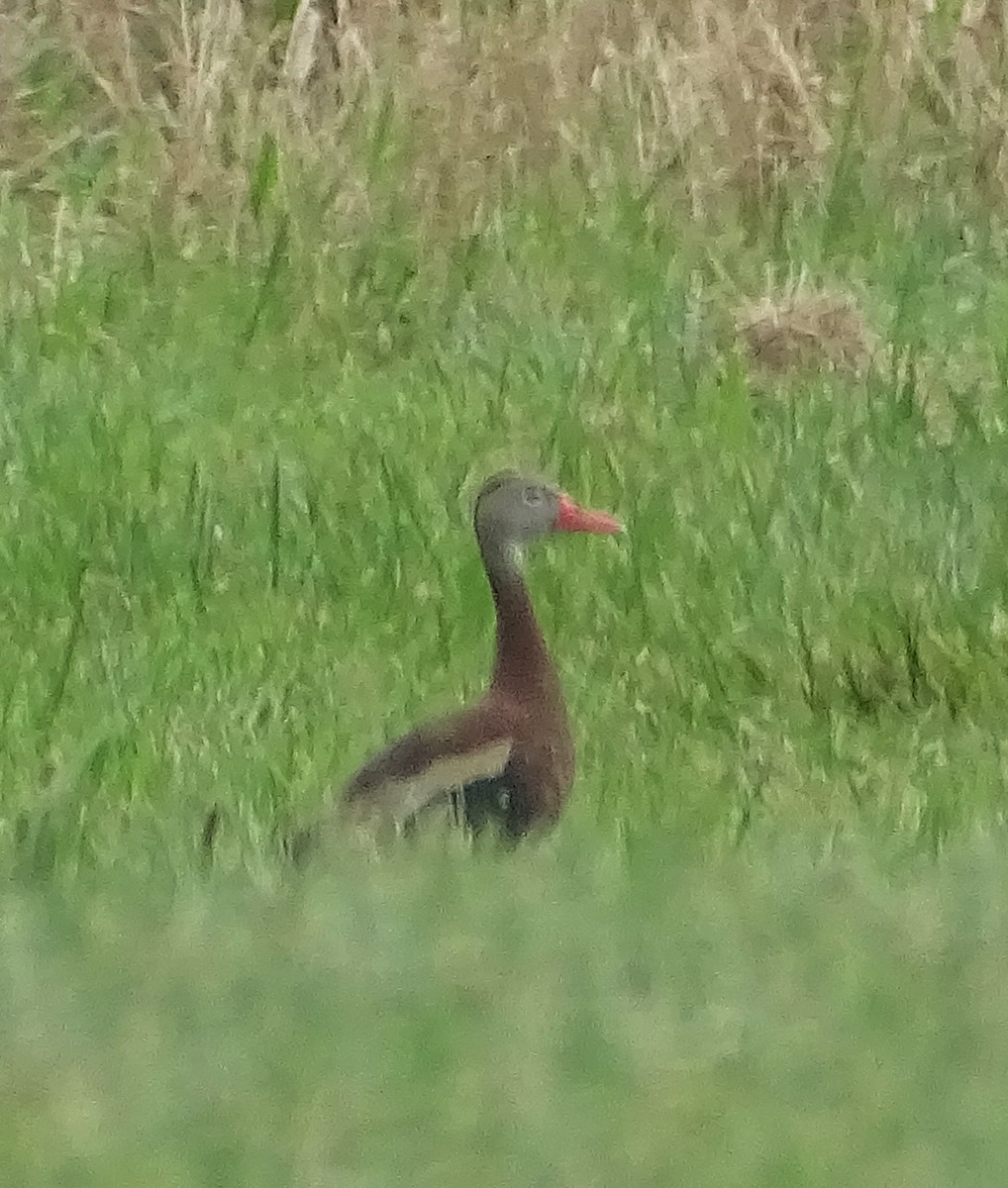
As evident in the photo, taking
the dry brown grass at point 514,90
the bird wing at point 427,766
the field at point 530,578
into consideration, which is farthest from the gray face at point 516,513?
the dry brown grass at point 514,90

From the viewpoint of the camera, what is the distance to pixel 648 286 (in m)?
7.54

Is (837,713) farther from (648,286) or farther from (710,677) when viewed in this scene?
(648,286)

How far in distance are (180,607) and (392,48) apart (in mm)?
2876

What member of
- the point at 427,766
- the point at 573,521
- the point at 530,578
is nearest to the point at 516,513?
the point at 573,521

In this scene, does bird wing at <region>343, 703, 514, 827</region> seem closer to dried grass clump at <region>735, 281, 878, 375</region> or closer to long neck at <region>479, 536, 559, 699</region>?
long neck at <region>479, 536, 559, 699</region>

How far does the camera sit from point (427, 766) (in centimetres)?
462

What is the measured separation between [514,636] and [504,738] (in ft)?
1.17

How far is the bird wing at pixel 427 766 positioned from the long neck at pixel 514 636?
173 mm

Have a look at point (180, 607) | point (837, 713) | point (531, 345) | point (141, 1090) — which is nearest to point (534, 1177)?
point (141, 1090)

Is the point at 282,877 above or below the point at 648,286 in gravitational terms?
above

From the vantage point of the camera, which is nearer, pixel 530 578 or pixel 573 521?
pixel 573 521

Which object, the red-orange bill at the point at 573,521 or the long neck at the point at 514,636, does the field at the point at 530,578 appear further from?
the red-orange bill at the point at 573,521

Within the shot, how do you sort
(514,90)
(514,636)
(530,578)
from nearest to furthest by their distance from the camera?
1. (514,636)
2. (530,578)
3. (514,90)

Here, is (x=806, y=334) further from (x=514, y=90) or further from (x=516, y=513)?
(x=516, y=513)
